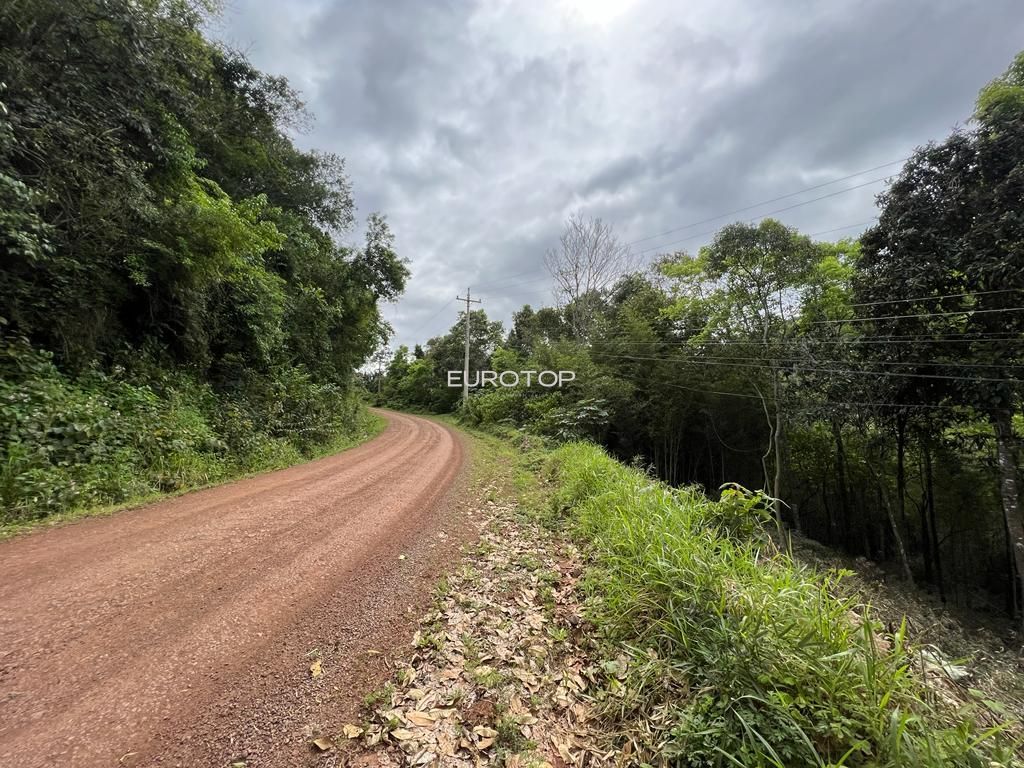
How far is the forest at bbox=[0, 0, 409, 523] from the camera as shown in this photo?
4422 mm

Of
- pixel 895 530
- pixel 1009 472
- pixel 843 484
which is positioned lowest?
pixel 895 530

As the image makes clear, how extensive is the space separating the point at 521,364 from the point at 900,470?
574 inches

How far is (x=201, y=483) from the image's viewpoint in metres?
5.77

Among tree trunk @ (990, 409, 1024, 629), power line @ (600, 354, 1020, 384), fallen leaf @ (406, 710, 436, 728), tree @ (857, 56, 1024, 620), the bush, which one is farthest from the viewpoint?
tree trunk @ (990, 409, 1024, 629)

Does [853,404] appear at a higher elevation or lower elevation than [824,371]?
lower

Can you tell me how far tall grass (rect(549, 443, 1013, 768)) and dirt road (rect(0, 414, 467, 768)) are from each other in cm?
157

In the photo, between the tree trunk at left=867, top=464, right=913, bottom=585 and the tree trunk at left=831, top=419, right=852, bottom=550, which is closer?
the tree trunk at left=867, top=464, right=913, bottom=585

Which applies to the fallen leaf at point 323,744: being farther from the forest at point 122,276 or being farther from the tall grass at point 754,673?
the forest at point 122,276

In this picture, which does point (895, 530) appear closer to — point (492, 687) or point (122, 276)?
point (492, 687)

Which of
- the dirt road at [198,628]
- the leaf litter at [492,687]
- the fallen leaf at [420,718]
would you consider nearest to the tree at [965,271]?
the leaf litter at [492,687]

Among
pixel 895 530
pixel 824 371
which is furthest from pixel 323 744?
pixel 895 530

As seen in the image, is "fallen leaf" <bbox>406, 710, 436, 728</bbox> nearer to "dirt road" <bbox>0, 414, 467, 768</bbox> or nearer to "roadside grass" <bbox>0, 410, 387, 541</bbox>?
"dirt road" <bbox>0, 414, 467, 768</bbox>

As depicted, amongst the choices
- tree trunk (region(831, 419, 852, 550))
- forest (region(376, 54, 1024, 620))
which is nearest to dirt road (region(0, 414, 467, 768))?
forest (region(376, 54, 1024, 620))

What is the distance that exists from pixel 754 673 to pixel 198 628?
3.25m
